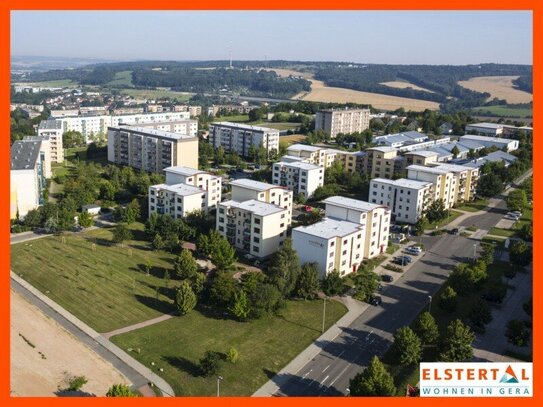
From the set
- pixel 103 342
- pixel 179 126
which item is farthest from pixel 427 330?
pixel 179 126

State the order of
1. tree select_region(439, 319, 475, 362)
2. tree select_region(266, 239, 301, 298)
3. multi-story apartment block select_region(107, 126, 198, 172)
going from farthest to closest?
multi-story apartment block select_region(107, 126, 198, 172) < tree select_region(266, 239, 301, 298) < tree select_region(439, 319, 475, 362)

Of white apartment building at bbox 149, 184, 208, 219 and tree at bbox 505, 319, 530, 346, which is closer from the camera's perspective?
tree at bbox 505, 319, 530, 346

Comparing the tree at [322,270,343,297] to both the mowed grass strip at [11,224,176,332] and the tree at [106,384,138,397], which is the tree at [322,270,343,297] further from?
the tree at [106,384,138,397]

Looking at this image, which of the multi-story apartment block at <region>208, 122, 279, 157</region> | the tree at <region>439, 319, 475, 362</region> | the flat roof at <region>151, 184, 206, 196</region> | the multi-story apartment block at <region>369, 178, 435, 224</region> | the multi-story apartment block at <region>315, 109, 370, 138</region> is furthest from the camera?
the multi-story apartment block at <region>315, 109, 370, 138</region>

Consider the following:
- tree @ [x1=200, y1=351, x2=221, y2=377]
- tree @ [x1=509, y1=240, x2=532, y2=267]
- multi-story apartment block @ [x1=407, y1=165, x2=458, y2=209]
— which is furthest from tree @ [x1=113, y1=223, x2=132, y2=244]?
multi-story apartment block @ [x1=407, y1=165, x2=458, y2=209]

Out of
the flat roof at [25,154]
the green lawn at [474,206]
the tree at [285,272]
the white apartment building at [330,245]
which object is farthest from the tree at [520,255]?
the flat roof at [25,154]

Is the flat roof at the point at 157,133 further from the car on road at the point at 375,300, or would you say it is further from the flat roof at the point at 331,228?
the car on road at the point at 375,300
